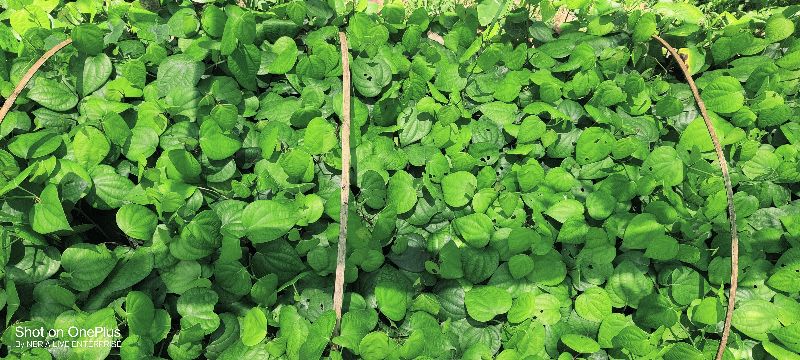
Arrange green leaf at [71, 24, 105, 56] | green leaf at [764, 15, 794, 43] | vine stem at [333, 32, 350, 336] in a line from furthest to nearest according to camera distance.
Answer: green leaf at [764, 15, 794, 43] < green leaf at [71, 24, 105, 56] < vine stem at [333, 32, 350, 336]

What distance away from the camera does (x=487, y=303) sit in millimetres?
1310

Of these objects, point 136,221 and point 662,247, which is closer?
point 136,221

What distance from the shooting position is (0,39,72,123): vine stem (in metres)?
1.23

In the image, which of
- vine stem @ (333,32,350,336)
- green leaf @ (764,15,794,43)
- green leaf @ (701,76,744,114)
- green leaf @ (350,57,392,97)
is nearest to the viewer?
vine stem @ (333,32,350,336)

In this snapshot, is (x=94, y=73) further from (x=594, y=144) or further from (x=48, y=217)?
(x=594, y=144)

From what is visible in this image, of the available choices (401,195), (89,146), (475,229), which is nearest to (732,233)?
(475,229)

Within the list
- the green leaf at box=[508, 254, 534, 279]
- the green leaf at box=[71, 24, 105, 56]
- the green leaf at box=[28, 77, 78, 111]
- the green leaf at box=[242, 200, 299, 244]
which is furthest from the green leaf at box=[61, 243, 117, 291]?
the green leaf at box=[508, 254, 534, 279]

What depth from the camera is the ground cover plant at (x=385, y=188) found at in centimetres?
123

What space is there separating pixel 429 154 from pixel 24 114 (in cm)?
106

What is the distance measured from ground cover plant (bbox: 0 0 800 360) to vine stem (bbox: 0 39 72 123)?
0.16 feet

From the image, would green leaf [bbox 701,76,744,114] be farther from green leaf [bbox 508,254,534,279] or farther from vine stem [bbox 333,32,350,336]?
vine stem [bbox 333,32,350,336]

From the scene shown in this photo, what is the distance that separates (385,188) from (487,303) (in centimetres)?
39

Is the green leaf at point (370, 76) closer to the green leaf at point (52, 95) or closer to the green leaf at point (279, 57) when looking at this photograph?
the green leaf at point (279, 57)

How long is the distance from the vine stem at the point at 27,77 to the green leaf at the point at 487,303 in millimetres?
1159
